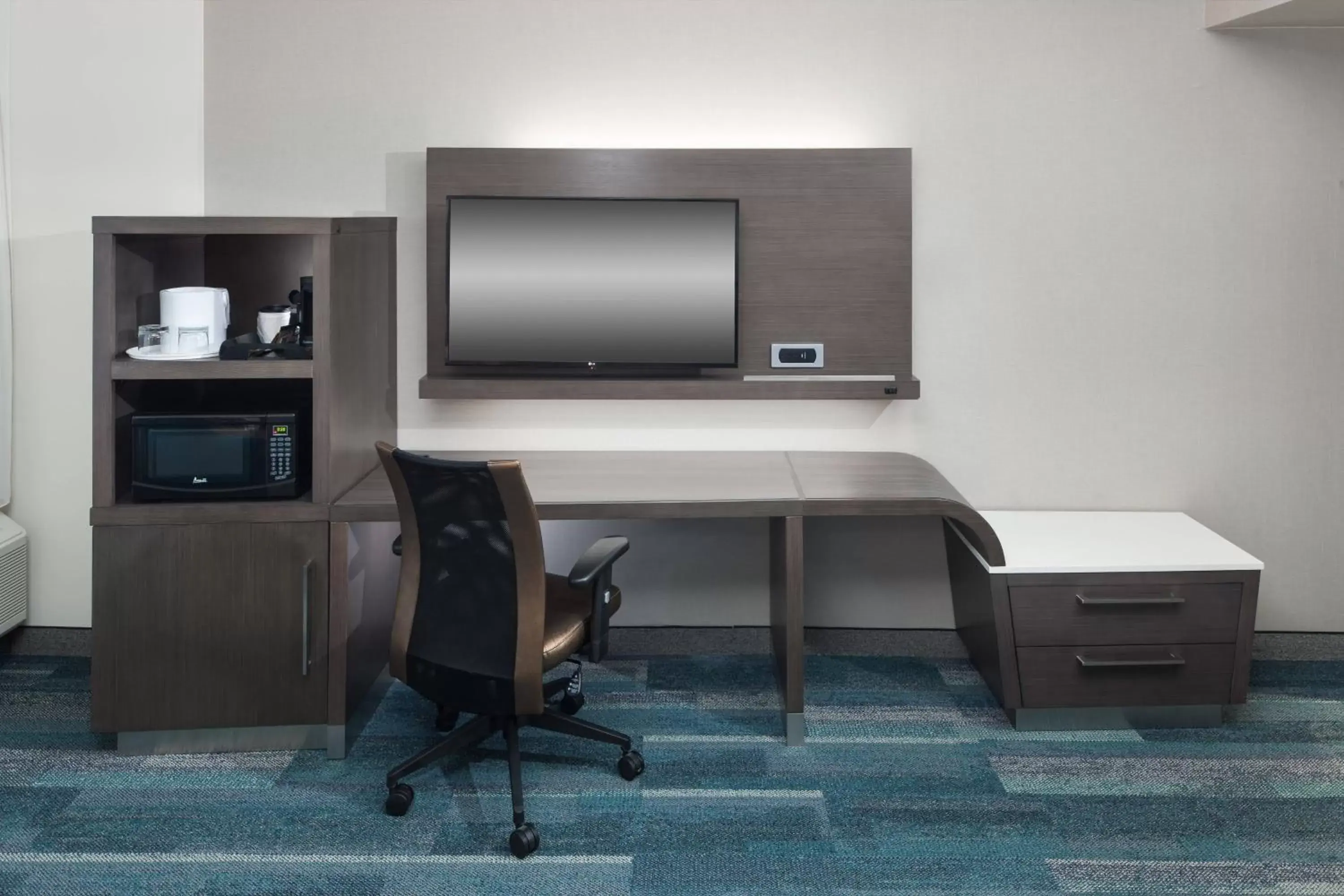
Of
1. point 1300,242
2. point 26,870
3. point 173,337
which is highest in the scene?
point 1300,242

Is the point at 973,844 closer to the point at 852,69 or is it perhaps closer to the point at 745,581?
the point at 745,581

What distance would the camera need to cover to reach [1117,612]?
3.31 meters

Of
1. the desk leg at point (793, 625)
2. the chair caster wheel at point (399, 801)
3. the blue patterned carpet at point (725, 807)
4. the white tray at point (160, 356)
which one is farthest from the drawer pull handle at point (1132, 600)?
the white tray at point (160, 356)

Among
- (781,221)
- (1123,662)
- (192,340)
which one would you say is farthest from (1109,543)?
(192,340)

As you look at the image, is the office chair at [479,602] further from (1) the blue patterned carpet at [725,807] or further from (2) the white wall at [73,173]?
(2) the white wall at [73,173]

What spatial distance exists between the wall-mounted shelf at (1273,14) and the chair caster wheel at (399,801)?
3180 millimetres

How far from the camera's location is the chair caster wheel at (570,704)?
3.41 m

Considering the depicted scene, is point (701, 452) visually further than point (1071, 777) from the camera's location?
Yes

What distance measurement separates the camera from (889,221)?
375 centimetres

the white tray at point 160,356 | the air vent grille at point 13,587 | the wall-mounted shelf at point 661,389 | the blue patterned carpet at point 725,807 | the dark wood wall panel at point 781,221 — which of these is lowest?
the blue patterned carpet at point 725,807

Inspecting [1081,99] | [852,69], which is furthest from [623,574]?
[1081,99]

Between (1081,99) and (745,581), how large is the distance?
190 cm

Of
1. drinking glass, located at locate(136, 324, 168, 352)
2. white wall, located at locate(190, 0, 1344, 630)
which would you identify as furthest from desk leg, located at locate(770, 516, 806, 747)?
drinking glass, located at locate(136, 324, 168, 352)

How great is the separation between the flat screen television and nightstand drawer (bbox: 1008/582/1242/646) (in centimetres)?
117
